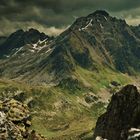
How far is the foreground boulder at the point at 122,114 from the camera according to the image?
61575mm

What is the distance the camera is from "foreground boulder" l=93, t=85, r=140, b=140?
61.6 metres

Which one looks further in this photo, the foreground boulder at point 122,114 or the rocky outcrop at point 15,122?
the rocky outcrop at point 15,122

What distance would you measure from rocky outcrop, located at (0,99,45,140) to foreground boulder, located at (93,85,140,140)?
1260 centimetres

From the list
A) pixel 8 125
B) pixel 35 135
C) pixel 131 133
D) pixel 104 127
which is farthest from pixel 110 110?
pixel 131 133

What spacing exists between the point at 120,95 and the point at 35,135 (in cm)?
1698

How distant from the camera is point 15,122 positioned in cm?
7488

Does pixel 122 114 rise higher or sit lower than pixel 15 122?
lower

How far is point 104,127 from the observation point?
2985 inches

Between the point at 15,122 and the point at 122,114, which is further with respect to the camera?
the point at 15,122

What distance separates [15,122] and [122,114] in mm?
19833

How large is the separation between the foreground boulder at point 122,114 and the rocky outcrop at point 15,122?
496 inches

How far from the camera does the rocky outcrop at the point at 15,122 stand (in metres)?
64.8

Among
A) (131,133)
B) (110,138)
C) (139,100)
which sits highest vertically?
(139,100)

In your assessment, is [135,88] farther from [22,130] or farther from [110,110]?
[22,130]
